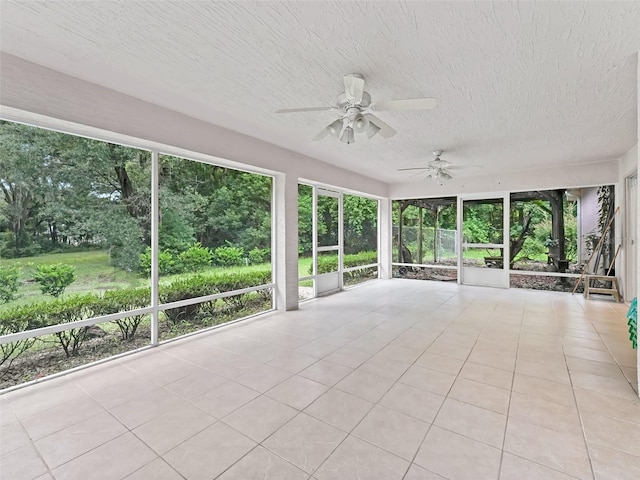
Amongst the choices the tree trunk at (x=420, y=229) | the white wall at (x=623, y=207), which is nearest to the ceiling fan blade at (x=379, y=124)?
the white wall at (x=623, y=207)

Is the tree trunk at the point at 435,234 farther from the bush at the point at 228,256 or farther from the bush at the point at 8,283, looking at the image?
the bush at the point at 8,283

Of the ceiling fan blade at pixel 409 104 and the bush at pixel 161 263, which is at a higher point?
the ceiling fan blade at pixel 409 104

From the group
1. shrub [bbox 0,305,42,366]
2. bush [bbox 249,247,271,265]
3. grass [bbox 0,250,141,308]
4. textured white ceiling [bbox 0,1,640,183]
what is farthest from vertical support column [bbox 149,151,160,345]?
bush [bbox 249,247,271,265]

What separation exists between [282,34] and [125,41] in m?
1.14

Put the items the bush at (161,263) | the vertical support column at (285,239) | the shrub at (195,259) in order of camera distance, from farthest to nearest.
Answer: the vertical support column at (285,239) → the shrub at (195,259) → the bush at (161,263)

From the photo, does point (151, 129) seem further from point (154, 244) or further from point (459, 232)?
point (459, 232)

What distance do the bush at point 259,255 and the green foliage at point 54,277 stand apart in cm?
223

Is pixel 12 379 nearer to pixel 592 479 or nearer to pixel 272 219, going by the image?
pixel 272 219

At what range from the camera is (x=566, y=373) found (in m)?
2.67

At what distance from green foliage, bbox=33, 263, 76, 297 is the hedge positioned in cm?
11

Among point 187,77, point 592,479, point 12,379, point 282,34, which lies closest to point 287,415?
point 592,479

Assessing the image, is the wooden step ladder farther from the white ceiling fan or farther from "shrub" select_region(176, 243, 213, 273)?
"shrub" select_region(176, 243, 213, 273)

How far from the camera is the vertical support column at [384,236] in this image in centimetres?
836

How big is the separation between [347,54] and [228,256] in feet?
10.1
